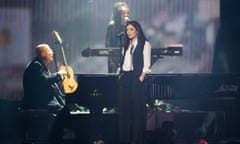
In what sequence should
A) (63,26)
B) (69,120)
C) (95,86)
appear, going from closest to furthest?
(95,86)
(69,120)
(63,26)

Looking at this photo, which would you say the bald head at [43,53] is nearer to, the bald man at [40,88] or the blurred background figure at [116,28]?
the bald man at [40,88]

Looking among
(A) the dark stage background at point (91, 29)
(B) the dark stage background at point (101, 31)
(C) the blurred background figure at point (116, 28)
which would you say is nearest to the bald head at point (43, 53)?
(C) the blurred background figure at point (116, 28)

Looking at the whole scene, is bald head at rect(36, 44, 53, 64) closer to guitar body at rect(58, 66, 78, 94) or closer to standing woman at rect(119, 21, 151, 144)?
guitar body at rect(58, 66, 78, 94)

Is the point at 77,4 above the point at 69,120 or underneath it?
above

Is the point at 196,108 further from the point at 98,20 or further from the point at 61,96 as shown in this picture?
the point at 98,20

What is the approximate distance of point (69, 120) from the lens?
26.5 ft

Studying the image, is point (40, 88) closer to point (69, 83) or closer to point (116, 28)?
point (69, 83)

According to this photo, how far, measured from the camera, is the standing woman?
7.66m

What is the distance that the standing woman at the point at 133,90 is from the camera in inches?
302

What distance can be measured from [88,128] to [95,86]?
74cm

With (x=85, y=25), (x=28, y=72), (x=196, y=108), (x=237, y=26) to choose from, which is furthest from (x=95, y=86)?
(x=237, y=26)

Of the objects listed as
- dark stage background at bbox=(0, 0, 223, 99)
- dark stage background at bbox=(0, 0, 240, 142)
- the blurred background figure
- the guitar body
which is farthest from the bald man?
A: dark stage background at bbox=(0, 0, 223, 99)

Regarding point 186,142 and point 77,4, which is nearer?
point 186,142

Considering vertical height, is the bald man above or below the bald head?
below
